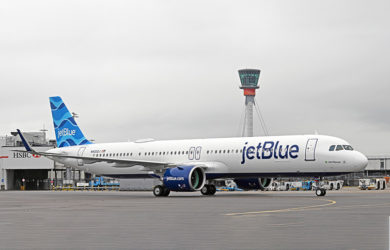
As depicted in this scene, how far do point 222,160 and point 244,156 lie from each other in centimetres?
207

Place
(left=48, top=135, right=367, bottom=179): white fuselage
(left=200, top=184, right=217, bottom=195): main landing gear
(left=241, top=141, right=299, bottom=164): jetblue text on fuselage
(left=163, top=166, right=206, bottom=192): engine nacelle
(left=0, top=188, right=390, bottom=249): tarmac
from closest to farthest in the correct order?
(left=0, top=188, right=390, bottom=249): tarmac → (left=48, top=135, right=367, bottom=179): white fuselage → (left=241, top=141, right=299, bottom=164): jetblue text on fuselage → (left=163, top=166, right=206, bottom=192): engine nacelle → (left=200, top=184, right=217, bottom=195): main landing gear

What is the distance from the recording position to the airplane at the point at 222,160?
131ft

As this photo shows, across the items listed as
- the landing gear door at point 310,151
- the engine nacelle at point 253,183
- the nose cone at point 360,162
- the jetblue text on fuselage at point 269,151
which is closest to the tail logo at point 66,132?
the engine nacelle at point 253,183

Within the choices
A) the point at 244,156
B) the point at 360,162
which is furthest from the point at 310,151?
the point at 244,156

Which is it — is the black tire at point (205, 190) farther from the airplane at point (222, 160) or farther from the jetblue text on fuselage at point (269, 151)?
the jetblue text on fuselage at point (269, 151)

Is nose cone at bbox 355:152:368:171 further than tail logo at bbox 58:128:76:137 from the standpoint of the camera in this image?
No

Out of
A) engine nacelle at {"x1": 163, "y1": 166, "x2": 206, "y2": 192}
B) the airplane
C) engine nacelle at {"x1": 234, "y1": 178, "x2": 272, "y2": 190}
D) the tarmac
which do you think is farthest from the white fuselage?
the tarmac

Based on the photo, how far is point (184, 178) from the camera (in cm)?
4209

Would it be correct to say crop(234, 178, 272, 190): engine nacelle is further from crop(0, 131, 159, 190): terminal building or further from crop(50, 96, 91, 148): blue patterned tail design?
crop(0, 131, 159, 190): terminal building

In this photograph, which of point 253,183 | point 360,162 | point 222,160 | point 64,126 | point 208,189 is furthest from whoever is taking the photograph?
point 64,126

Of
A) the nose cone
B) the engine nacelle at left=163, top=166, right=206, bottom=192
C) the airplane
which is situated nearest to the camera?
the nose cone

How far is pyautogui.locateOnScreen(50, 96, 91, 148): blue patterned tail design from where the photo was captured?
5631cm

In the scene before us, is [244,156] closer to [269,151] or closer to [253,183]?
[269,151]

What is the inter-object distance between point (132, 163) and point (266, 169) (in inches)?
425
